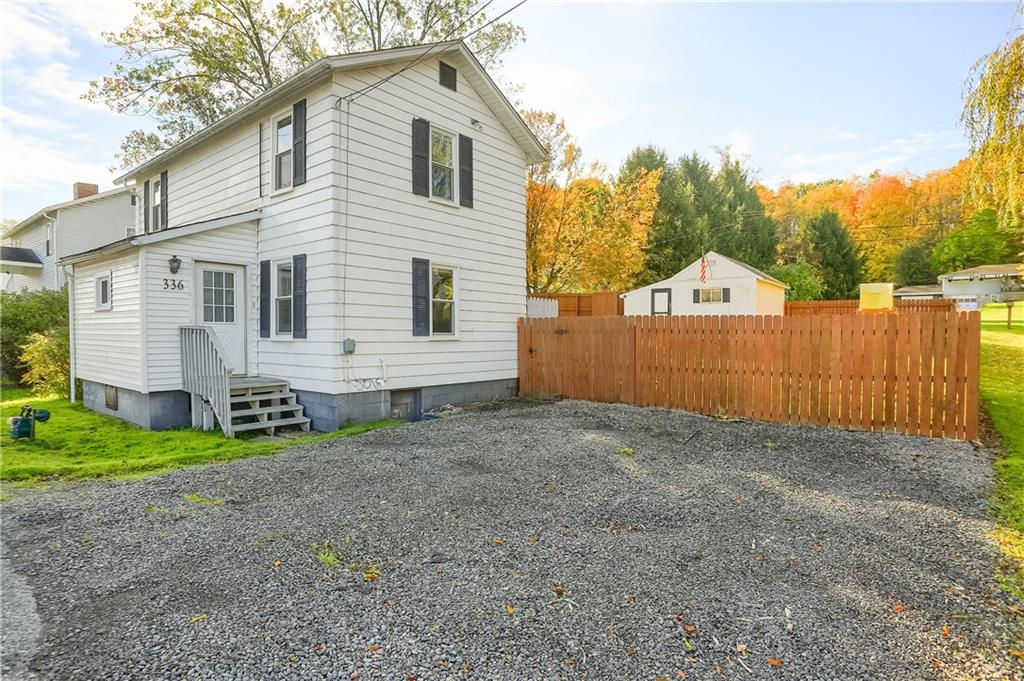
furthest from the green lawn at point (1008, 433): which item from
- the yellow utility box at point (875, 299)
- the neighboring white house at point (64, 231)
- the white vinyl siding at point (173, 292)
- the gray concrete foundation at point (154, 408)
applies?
the neighboring white house at point (64, 231)

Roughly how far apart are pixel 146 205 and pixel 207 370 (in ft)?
25.6

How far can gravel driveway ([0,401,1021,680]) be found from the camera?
238 centimetres

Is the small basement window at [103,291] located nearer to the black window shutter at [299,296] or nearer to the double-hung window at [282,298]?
the double-hung window at [282,298]

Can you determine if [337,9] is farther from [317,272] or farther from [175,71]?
[317,272]

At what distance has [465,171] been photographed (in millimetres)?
10141

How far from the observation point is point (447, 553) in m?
3.48

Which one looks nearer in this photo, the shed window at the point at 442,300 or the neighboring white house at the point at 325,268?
the neighboring white house at the point at 325,268

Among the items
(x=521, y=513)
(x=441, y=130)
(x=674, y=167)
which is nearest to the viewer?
(x=521, y=513)

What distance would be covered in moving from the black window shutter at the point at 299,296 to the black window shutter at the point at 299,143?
1.32 m

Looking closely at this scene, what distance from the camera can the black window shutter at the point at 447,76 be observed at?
31.9 ft

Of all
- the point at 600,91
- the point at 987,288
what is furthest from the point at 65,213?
the point at 987,288

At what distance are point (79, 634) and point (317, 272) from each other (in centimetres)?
628

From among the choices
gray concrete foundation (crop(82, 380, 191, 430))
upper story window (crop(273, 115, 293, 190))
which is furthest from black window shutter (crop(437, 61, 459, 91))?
gray concrete foundation (crop(82, 380, 191, 430))

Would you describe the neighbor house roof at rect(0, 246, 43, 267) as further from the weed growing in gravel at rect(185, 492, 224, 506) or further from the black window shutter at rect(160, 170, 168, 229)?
the weed growing in gravel at rect(185, 492, 224, 506)
